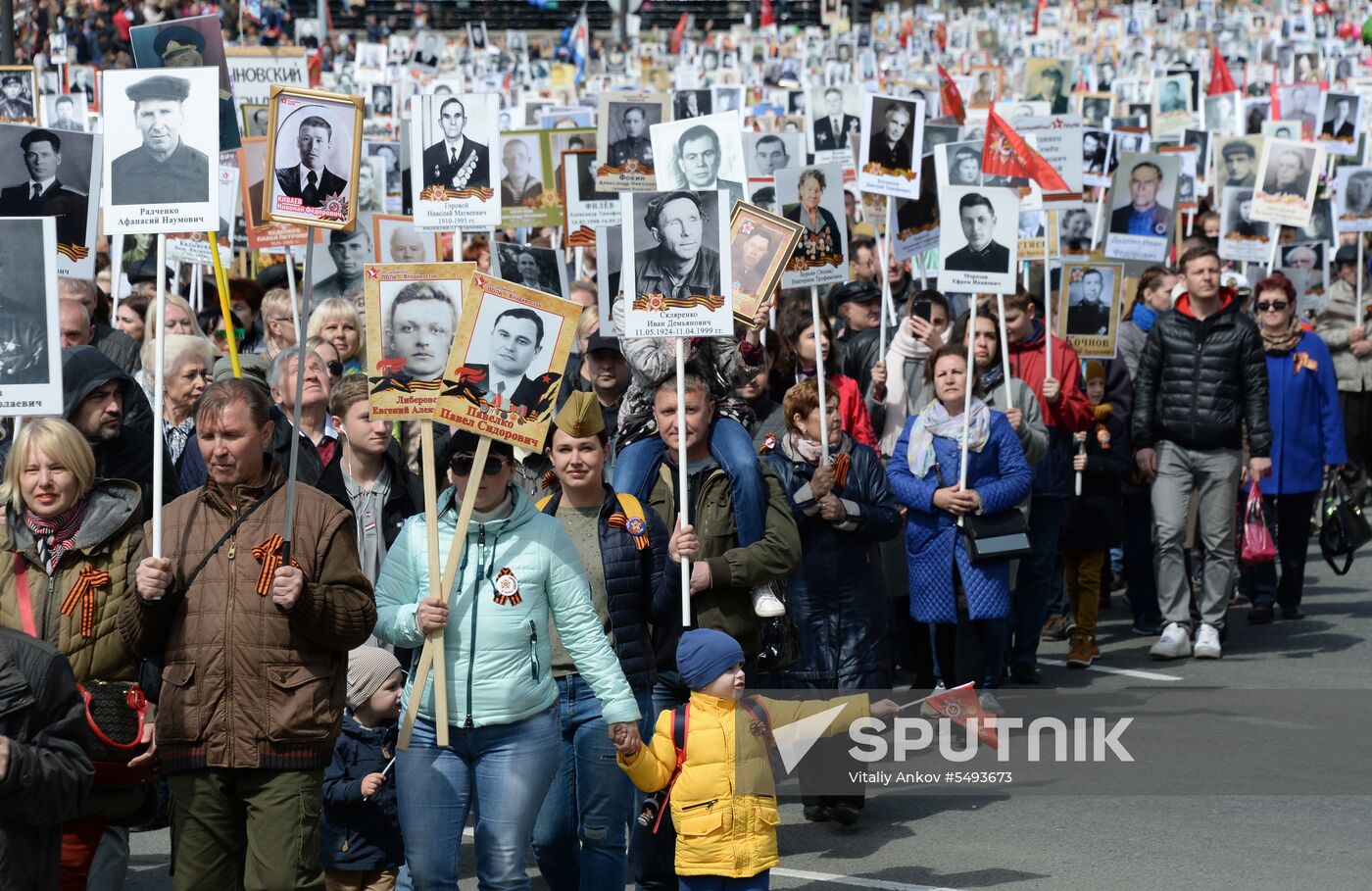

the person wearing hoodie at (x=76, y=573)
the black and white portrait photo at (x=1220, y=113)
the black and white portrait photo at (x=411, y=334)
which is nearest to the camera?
the person wearing hoodie at (x=76, y=573)

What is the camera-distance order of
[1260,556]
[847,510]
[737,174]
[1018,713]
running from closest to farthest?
[847,510] → [737,174] → [1018,713] → [1260,556]

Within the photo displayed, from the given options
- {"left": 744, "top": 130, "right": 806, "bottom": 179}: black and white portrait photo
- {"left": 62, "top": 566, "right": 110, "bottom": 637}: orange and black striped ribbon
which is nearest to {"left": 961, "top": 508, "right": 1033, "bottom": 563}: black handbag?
{"left": 62, "top": 566, "right": 110, "bottom": 637}: orange and black striped ribbon

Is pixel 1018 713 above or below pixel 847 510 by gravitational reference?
below

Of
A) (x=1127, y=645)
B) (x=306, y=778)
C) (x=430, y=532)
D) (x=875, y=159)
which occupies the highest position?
(x=875, y=159)

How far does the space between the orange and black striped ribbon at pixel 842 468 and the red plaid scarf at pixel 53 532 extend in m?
3.22

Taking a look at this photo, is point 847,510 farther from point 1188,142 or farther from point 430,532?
point 1188,142

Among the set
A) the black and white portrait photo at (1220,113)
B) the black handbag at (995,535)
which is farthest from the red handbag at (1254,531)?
the black and white portrait photo at (1220,113)

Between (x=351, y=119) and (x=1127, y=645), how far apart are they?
6.23m

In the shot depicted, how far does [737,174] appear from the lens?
8.40 metres

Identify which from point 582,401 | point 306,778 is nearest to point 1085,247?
point 582,401

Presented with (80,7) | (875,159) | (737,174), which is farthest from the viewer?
(80,7)

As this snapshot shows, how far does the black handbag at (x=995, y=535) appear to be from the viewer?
8.55m

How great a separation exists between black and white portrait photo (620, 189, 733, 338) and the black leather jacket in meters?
4.30

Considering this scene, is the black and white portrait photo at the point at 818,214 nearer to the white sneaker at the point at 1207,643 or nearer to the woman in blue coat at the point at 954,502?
the woman in blue coat at the point at 954,502
